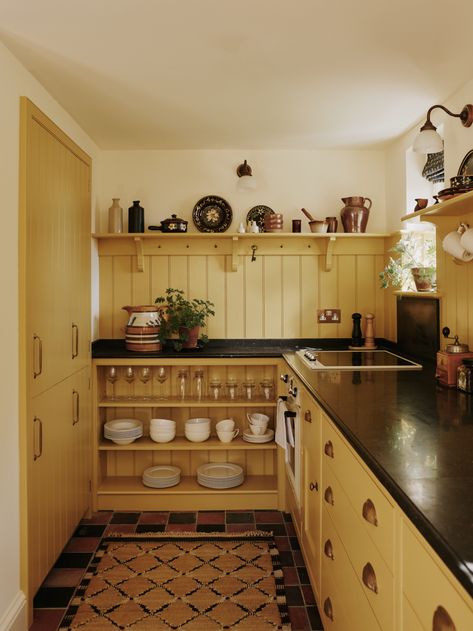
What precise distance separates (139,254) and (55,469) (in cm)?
158

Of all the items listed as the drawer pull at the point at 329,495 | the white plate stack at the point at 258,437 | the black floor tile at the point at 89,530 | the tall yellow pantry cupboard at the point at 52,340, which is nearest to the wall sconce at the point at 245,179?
the tall yellow pantry cupboard at the point at 52,340

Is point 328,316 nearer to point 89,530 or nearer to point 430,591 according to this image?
point 89,530

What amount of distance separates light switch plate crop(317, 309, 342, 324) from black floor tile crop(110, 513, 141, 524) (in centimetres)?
178

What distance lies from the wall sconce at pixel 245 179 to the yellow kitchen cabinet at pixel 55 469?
1.54 meters

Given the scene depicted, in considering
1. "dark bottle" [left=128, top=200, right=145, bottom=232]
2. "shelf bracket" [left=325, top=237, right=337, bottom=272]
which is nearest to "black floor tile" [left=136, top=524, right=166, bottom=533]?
"dark bottle" [left=128, top=200, right=145, bottom=232]

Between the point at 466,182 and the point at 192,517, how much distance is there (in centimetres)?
246

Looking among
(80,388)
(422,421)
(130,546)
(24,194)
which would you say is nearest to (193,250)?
(80,388)

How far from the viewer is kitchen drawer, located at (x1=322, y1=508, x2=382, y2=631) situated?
143 cm

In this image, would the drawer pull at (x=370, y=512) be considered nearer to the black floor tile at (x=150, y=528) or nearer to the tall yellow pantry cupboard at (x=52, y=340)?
the tall yellow pantry cupboard at (x=52, y=340)

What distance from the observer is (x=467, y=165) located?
8.16ft

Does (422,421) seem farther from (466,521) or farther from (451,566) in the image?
(451,566)

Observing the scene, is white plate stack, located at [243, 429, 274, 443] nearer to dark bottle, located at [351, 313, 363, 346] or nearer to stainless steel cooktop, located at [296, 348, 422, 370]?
stainless steel cooktop, located at [296, 348, 422, 370]

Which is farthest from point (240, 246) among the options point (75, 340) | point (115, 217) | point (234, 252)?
point (75, 340)

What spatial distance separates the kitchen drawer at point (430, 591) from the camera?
2.83 feet
